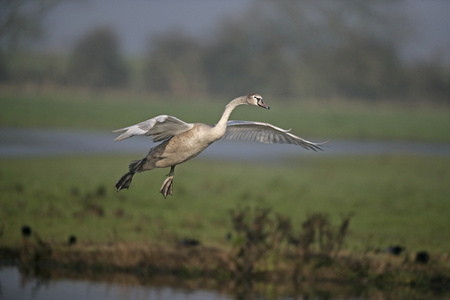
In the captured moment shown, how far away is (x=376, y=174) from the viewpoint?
33.3m

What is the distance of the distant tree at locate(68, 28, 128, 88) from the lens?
254ft

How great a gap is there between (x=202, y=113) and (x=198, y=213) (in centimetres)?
4264

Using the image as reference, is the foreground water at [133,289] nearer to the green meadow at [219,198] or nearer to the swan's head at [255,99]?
the green meadow at [219,198]

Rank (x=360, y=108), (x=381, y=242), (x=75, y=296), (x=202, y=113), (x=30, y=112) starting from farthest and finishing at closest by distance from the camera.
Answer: (x=360, y=108) < (x=202, y=113) < (x=30, y=112) < (x=381, y=242) < (x=75, y=296)

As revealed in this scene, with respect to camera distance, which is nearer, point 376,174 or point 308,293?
point 308,293

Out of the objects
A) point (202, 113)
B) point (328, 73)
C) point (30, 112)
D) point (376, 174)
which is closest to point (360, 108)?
point (328, 73)

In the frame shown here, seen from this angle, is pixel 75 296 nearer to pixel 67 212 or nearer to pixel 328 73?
pixel 67 212

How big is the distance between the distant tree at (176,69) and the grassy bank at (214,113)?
4.78ft

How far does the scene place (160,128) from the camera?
32.6 ft

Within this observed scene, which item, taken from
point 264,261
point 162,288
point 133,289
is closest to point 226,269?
point 264,261

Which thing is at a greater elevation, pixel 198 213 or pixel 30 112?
pixel 30 112

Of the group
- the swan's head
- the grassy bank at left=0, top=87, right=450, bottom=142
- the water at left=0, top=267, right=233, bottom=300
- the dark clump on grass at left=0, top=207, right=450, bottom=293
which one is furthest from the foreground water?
the grassy bank at left=0, top=87, right=450, bottom=142

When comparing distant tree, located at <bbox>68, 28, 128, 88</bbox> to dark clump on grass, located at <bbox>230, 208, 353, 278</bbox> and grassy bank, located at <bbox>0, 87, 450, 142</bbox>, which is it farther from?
dark clump on grass, located at <bbox>230, 208, 353, 278</bbox>

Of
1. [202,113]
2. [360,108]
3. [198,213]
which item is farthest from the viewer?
[360,108]
